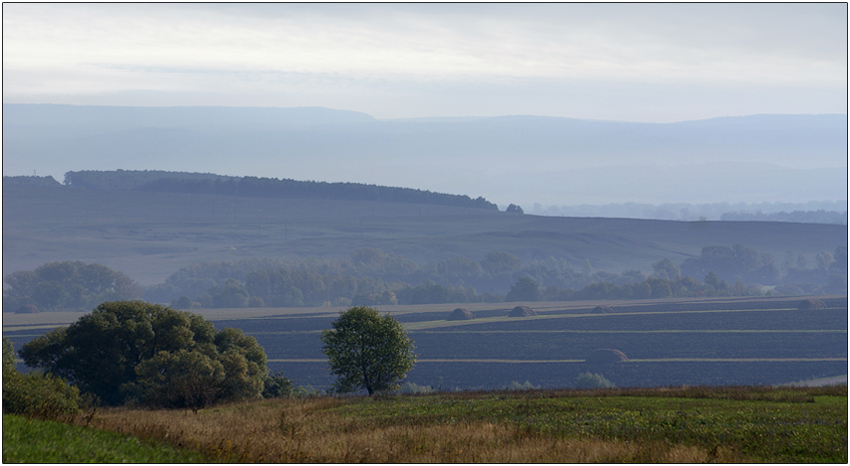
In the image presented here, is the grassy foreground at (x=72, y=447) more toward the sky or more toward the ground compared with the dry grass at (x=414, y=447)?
more toward the sky

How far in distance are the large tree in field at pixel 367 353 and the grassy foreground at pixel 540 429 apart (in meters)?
21.3

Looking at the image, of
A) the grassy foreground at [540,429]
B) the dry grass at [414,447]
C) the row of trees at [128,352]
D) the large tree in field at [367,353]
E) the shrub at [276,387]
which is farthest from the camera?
the shrub at [276,387]

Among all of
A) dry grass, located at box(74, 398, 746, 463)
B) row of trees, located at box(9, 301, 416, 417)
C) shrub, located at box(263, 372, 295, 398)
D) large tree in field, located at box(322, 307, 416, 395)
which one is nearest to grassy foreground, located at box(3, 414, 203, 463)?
dry grass, located at box(74, 398, 746, 463)

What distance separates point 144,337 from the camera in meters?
68.2

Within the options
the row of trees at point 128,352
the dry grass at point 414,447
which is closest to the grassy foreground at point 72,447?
the dry grass at point 414,447

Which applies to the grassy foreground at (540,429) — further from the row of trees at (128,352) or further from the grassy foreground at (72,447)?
the row of trees at (128,352)

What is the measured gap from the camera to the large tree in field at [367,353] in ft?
219

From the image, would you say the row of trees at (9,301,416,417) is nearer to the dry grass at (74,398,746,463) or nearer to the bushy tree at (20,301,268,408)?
the bushy tree at (20,301,268,408)

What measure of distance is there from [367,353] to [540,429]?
40000 millimetres

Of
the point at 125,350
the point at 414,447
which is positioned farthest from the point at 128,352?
the point at 414,447

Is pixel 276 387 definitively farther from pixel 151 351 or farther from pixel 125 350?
pixel 125 350

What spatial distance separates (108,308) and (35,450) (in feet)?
195

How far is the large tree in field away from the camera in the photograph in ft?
219

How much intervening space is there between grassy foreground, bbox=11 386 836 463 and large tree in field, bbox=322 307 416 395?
21324mm
